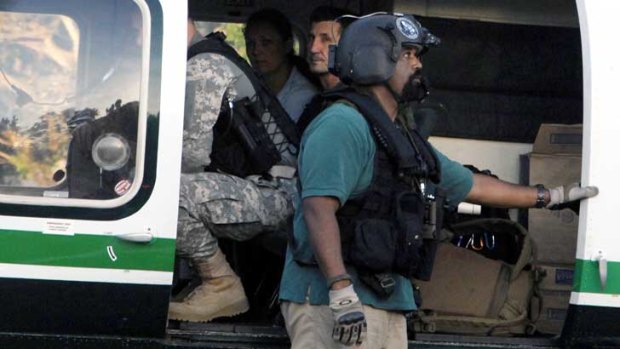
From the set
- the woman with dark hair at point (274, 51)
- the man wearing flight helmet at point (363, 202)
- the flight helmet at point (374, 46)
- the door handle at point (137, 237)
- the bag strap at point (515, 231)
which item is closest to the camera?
the man wearing flight helmet at point (363, 202)

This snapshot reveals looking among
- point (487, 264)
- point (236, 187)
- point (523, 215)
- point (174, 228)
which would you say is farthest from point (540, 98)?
point (174, 228)

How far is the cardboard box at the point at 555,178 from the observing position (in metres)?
5.48

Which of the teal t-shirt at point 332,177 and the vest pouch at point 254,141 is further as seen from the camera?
the vest pouch at point 254,141

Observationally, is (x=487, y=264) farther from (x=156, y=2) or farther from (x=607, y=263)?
(x=156, y=2)

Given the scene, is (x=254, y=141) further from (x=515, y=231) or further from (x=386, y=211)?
(x=515, y=231)

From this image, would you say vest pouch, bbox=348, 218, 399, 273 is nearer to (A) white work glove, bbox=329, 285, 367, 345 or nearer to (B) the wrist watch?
(A) white work glove, bbox=329, 285, 367, 345

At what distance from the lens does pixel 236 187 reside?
4.86 metres

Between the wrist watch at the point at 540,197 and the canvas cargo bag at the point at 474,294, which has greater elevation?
the wrist watch at the point at 540,197

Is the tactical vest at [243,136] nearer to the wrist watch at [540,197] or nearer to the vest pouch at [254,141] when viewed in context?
the vest pouch at [254,141]

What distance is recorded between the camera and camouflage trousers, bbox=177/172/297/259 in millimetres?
4762

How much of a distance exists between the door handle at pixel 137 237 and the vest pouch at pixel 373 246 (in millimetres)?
721

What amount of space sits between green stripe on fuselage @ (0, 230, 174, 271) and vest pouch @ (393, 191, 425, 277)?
80 centimetres

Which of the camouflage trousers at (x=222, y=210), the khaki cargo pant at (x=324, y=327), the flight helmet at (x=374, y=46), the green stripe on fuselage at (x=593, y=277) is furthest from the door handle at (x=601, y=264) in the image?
the camouflage trousers at (x=222, y=210)

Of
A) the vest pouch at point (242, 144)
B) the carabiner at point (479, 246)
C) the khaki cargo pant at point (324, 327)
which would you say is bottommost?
the khaki cargo pant at point (324, 327)
